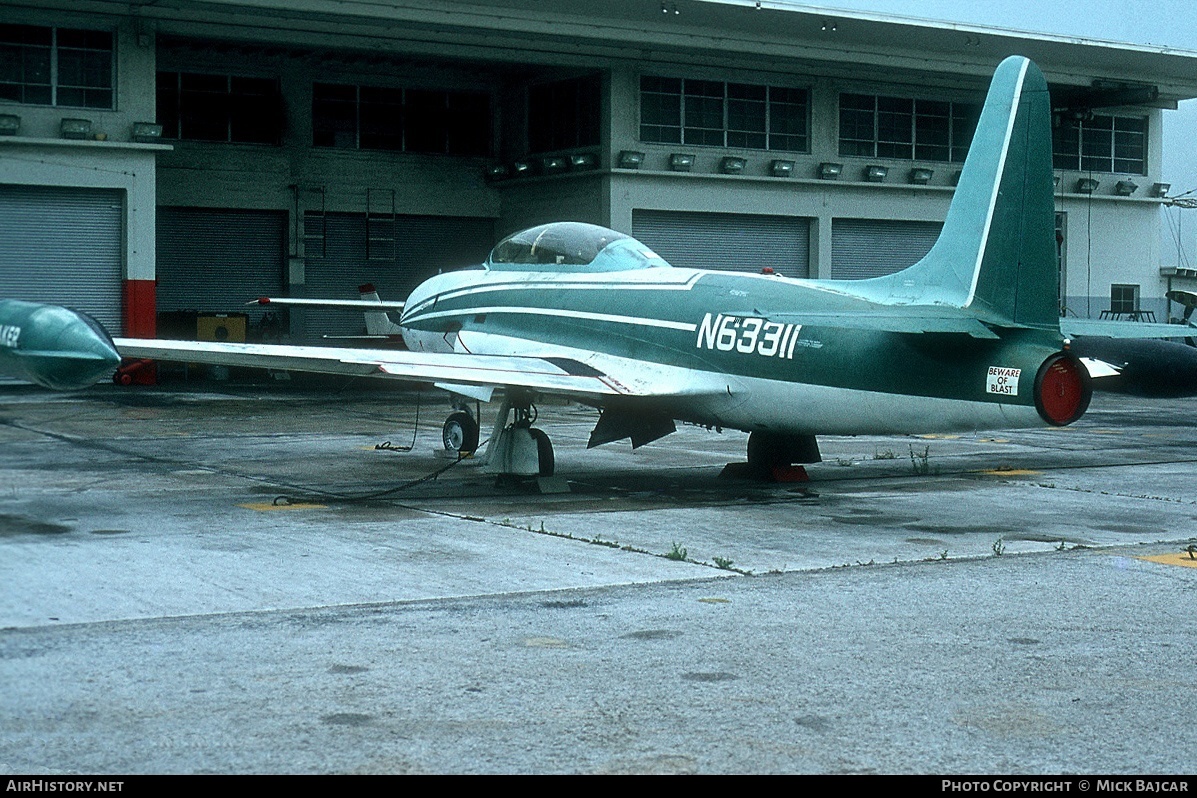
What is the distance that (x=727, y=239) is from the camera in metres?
39.5

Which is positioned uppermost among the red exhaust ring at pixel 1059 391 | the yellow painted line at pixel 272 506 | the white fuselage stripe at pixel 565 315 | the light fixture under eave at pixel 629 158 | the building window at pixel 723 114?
the building window at pixel 723 114

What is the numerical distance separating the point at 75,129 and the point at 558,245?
60.5 ft

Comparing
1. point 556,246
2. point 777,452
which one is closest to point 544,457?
point 777,452

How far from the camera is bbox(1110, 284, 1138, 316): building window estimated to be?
46.4 m

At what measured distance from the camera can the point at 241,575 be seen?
9391 millimetres

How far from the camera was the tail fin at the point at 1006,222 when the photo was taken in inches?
495

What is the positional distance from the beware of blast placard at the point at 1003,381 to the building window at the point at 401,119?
31849 millimetres

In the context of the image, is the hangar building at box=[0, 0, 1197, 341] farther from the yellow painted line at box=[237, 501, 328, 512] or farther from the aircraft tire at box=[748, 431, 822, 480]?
the yellow painted line at box=[237, 501, 328, 512]

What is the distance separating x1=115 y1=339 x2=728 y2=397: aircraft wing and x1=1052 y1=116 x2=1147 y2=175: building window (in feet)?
111

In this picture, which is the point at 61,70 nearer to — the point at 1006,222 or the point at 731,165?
the point at 731,165

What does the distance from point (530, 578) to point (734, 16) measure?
28.8 m

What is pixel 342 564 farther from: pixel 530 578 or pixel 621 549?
pixel 621 549

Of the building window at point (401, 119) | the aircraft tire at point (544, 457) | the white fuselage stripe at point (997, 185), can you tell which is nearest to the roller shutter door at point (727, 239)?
the building window at point (401, 119)

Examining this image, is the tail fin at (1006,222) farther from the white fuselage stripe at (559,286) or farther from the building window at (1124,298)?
the building window at (1124,298)
